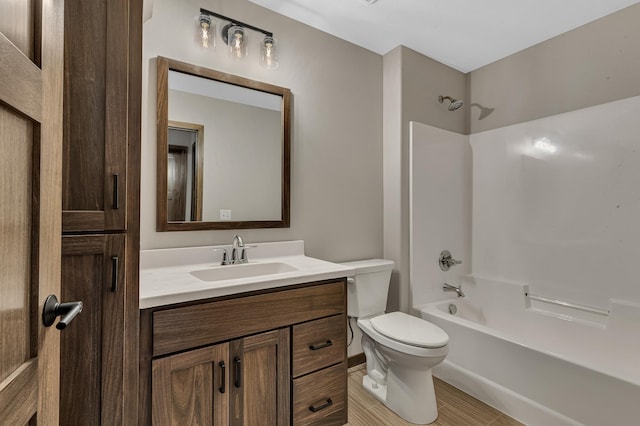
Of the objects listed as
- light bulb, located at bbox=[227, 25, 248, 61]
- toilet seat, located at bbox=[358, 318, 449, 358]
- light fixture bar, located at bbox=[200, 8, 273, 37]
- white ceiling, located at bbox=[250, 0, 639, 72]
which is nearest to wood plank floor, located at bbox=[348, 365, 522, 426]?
toilet seat, located at bbox=[358, 318, 449, 358]

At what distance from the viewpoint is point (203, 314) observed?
1.14m

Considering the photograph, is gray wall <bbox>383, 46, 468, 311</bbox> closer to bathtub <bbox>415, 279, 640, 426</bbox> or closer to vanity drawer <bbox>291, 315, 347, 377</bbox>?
bathtub <bbox>415, 279, 640, 426</bbox>

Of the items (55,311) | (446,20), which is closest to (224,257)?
(55,311)

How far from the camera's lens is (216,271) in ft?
5.09

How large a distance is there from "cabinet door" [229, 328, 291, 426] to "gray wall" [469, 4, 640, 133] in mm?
2471

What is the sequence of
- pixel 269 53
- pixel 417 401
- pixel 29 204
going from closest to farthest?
pixel 29 204 → pixel 417 401 → pixel 269 53

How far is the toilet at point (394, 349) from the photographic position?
5.24ft

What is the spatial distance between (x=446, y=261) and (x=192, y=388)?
2096 mm

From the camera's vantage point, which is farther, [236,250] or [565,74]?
[565,74]

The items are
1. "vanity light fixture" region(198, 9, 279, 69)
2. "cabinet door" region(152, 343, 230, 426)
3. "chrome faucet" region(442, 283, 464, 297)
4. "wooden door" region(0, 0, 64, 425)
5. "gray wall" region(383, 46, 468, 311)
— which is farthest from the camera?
"chrome faucet" region(442, 283, 464, 297)

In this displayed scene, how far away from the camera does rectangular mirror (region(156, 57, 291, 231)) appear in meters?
1.57

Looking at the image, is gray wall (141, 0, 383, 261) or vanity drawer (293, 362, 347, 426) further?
gray wall (141, 0, 383, 261)

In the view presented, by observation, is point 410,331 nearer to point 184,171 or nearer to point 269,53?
point 184,171

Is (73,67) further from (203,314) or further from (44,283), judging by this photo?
(203,314)
